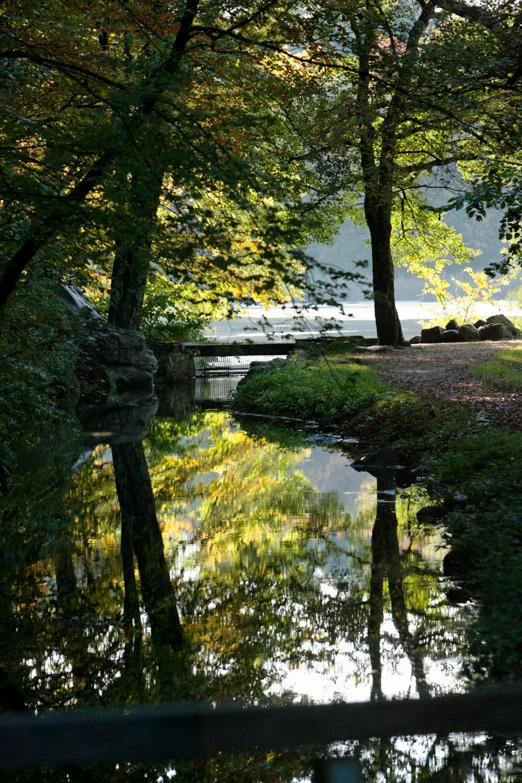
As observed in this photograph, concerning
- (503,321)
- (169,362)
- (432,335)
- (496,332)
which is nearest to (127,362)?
(169,362)

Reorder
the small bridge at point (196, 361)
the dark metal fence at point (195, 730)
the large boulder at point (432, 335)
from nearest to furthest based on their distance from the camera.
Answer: the dark metal fence at point (195, 730)
the small bridge at point (196, 361)
the large boulder at point (432, 335)

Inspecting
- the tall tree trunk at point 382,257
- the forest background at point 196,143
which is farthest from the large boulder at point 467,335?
the forest background at point 196,143

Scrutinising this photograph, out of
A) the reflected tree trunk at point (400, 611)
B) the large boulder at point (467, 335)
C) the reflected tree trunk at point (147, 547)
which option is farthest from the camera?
the large boulder at point (467, 335)

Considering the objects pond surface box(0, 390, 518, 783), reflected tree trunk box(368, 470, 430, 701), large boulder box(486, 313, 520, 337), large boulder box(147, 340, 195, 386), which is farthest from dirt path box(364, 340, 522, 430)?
large boulder box(147, 340, 195, 386)

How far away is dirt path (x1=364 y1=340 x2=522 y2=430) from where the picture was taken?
39.7ft

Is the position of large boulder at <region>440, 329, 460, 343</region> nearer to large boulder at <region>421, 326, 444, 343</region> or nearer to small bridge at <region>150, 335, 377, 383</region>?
large boulder at <region>421, 326, 444, 343</region>

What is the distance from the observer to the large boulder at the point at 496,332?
26734 millimetres

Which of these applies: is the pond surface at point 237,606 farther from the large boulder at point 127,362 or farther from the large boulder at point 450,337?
the large boulder at point 450,337

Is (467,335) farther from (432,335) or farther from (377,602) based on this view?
(377,602)

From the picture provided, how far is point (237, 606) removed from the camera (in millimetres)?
6141

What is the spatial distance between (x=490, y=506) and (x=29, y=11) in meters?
6.81

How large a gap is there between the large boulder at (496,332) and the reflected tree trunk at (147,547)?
1685cm

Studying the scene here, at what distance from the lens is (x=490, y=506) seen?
7.48m

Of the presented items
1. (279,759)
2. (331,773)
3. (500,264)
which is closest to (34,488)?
(500,264)
